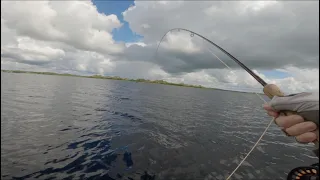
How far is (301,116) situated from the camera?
3.06 meters

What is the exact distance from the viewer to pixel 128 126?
19047 mm

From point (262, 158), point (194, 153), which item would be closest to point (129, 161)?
point (194, 153)

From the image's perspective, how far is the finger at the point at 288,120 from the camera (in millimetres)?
3090

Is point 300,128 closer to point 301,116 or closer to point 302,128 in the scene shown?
point 302,128

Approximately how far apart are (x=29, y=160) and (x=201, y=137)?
12668 mm

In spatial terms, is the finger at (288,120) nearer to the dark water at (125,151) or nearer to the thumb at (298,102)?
the thumb at (298,102)

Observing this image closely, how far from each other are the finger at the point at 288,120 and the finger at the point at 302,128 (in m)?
0.05

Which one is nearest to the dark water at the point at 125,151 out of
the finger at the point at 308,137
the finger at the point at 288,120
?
the finger at the point at 288,120

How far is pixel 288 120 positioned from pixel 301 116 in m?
0.20

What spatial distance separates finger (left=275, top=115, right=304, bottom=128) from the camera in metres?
3.09

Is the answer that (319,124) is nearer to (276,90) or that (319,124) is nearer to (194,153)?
(276,90)

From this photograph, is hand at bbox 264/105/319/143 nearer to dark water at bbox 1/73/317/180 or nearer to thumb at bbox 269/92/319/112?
thumb at bbox 269/92/319/112

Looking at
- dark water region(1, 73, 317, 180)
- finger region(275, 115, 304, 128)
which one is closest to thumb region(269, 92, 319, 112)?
finger region(275, 115, 304, 128)

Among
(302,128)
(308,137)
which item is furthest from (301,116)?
(308,137)
